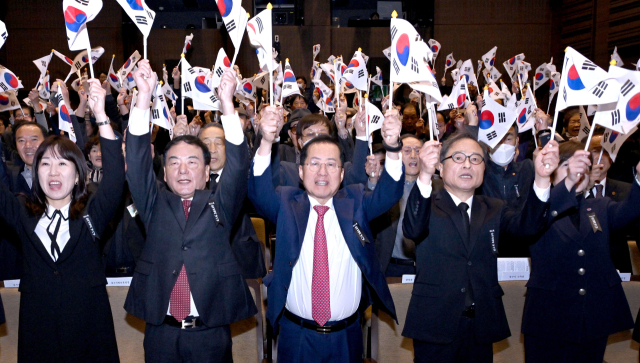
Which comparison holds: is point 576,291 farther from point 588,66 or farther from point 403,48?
point 403,48

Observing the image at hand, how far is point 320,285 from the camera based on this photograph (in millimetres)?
2434

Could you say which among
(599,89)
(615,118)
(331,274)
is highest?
(599,89)

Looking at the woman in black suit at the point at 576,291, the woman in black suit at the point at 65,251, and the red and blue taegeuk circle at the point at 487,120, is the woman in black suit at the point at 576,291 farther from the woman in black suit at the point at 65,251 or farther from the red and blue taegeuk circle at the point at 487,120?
the woman in black suit at the point at 65,251

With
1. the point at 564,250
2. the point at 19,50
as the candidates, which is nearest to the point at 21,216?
the point at 564,250

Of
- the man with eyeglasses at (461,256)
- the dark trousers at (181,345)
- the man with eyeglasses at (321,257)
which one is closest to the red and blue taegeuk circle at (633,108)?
the man with eyeglasses at (461,256)

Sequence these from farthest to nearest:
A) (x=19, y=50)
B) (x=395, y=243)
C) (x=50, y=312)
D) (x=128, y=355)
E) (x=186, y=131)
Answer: (x=19, y=50) < (x=186, y=131) < (x=395, y=243) < (x=128, y=355) < (x=50, y=312)

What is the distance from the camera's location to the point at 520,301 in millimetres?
3105

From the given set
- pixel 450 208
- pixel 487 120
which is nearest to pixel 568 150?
pixel 450 208

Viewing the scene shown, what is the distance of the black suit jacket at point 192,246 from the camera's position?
7.65 ft

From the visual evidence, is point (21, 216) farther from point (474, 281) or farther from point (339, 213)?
point (474, 281)

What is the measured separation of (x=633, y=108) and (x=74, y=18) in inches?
112

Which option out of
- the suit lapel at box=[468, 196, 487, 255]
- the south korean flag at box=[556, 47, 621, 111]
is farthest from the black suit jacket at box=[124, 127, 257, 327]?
the south korean flag at box=[556, 47, 621, 111]

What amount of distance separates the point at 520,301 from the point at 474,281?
33.4 inches

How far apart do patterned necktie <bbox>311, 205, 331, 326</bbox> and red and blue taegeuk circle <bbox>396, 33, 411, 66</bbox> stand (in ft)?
3.30
